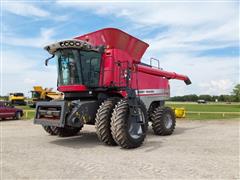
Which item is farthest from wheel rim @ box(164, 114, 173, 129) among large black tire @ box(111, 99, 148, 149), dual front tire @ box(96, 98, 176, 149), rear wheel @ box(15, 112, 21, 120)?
rear wheel @ box(15, 112, 21, 120)

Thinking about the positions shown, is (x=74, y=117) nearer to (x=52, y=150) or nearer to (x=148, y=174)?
(x=52, y=150)

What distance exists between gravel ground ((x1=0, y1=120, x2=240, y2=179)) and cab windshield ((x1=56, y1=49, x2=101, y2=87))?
2.30 metres

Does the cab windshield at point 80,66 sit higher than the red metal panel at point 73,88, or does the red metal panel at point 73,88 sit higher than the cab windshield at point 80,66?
the cab windshield at point 80,66

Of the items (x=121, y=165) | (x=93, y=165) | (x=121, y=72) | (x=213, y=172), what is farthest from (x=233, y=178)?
(x=121, y=72)

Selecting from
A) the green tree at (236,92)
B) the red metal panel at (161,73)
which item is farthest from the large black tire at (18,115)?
the green tree at (236,92)

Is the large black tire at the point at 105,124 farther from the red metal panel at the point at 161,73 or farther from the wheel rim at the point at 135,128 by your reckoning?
the red metal panel at the point at 161,73

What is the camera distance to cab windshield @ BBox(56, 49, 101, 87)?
10.4 meters

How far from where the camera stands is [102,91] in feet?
35.8

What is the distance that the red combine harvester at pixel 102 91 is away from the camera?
9.41m

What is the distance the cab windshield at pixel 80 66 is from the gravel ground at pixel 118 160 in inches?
90.7

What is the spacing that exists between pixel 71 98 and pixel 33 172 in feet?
17.2

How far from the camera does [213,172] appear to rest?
6.32 m

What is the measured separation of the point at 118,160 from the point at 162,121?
5.48 m

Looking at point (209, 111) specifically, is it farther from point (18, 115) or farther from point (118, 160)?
point (118, 160)
